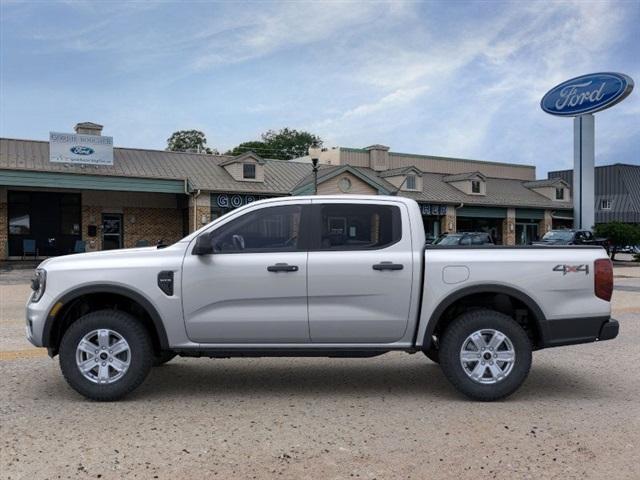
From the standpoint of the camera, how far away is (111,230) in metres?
31.7

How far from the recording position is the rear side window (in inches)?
223

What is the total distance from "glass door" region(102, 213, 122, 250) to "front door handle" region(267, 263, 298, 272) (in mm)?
27894

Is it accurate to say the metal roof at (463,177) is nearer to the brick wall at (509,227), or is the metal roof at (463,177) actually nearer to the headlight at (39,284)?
the brick wall at (509,227)

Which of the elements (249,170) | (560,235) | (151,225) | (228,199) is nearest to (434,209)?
(560,235)

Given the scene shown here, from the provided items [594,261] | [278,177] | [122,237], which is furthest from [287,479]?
[278,177]

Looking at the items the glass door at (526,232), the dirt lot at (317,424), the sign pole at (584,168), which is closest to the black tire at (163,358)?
the dirt lot at (317,424)

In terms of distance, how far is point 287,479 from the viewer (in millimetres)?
3906

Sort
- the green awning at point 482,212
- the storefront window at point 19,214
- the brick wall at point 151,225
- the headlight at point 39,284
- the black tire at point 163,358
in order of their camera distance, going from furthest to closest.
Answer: the green awning at point 482,212, the brick wall at point 151,225, the storefront window at point 19,214, the black tire at point 163,358, the headlight at point 39,284

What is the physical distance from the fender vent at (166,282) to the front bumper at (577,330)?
3.40 metres

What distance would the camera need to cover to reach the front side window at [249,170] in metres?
33.1

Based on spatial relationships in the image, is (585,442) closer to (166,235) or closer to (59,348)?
(59,348)

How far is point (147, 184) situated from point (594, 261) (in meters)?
26.5

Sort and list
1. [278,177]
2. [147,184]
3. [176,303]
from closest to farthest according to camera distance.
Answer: [176,303] → [147,184] → [278,177]

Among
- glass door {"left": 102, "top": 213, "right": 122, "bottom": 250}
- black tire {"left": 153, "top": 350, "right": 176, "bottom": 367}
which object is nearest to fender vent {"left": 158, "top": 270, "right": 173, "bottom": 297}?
black tire {"left": 153, "top": 350, "right": 176, "bottom": 367}
